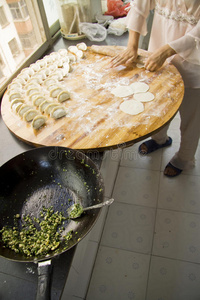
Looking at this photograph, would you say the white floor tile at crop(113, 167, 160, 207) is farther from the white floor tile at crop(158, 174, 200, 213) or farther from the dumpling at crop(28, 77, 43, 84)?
the dumpling at crop(28, 77, 43, 84)

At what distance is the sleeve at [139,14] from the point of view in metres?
1.41

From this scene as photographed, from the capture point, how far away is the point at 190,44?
1238mm

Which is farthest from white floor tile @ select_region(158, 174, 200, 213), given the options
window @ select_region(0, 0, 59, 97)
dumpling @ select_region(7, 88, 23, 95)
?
window @ select_region(0, 0, 59, 97)

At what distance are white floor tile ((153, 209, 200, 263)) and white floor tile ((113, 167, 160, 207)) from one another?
6.3 inches

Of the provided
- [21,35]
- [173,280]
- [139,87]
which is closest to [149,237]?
[173,280]

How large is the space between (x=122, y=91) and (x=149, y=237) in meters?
1.10

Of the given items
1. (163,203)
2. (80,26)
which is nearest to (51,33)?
(80,26)

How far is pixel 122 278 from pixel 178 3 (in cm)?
178

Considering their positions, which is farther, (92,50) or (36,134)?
(92,50)

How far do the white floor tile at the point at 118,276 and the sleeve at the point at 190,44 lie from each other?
4.59 ft

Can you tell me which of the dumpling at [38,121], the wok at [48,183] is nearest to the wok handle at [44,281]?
the wok at [48,183]

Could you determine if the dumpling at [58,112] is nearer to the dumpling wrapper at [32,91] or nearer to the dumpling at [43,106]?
the dumpling at [43,106]

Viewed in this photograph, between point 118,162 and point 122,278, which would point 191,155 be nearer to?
point 118,162

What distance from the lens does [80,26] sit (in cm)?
211
